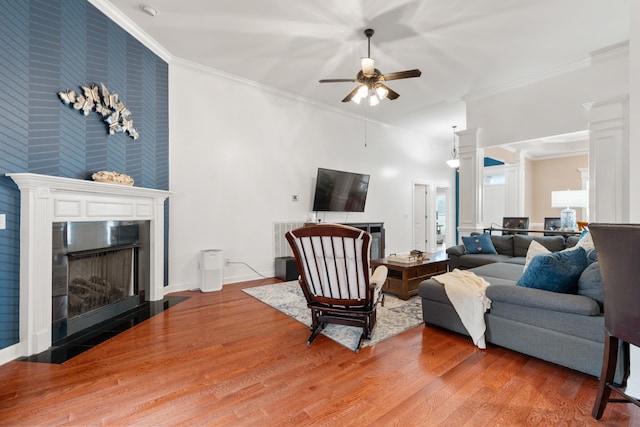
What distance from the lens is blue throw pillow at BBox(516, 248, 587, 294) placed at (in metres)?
2.18

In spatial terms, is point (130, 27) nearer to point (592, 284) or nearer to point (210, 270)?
point (210, 270)

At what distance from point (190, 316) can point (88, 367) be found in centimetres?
110

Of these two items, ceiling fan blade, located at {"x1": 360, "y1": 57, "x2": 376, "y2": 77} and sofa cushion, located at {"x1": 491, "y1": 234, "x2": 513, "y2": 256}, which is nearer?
ceiling fan blade, located at {"x1": 360, "y1": 57, "x2": 376, "y2": 77}

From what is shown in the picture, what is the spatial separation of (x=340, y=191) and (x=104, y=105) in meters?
4.09

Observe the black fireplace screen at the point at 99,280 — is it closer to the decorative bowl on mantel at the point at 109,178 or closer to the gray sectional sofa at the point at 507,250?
the decorative bowl on mantel at the point at 109,178

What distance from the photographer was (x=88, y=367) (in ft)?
7.03

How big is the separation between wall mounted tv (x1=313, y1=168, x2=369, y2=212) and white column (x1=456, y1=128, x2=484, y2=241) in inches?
77.6

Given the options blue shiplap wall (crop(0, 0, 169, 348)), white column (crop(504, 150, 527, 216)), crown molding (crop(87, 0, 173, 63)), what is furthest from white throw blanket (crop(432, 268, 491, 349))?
white column (crop(504, 150, 527, 216))

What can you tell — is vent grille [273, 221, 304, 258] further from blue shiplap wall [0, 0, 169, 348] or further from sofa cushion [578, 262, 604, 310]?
sofa cushion [578, 262, 604, 310]

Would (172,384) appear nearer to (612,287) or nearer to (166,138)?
(612,287)

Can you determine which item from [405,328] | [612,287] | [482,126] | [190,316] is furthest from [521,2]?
[190,316]

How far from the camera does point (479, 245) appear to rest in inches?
193

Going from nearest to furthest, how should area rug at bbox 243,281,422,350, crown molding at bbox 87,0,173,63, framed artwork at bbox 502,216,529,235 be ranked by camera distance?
area rug at bbox 243,281,422,350 < crown molding at bbox 87,0,173,63 < framed artwork at bbox 502,216,529,235

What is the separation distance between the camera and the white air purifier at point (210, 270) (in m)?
4.21
